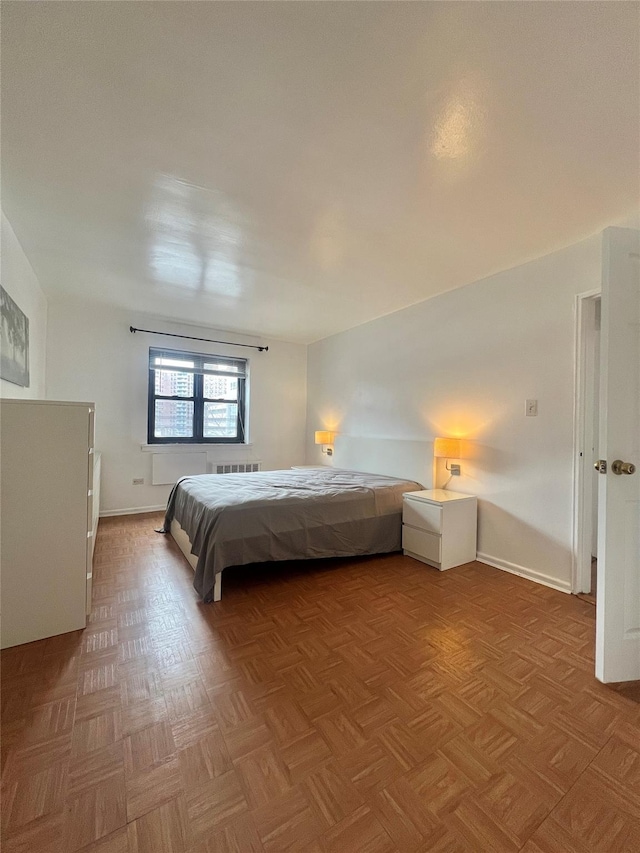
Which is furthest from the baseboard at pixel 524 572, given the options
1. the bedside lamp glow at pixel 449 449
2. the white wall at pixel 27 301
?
the white wall at pixel 27 301

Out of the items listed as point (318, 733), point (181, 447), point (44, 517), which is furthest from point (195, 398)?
point (318, 733)

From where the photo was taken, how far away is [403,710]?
1333mm

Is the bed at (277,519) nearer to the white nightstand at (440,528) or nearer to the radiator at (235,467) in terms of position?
the white nightstand at (440,528)

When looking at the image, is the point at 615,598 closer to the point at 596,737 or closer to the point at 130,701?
the point at 596,737

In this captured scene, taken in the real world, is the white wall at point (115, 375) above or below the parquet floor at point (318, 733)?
above

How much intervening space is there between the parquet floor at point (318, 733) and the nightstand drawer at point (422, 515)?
704 millimetres

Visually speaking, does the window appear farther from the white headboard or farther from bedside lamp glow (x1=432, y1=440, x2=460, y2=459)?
bedside lamp glow (x1=432, y1=440, x2=460, y2=459)

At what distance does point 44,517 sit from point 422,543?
255 centimetres

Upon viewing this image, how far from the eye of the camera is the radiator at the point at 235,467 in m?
4.74

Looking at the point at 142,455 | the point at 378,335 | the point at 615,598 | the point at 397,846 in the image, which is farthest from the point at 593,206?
the point at 142,455

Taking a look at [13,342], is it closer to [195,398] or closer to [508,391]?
[195,398]

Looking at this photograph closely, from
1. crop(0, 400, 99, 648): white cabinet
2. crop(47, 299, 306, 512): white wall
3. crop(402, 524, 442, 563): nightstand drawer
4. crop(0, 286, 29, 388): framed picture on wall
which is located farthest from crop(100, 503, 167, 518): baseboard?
crop(402, 524, 442, 563): nightstand drawer

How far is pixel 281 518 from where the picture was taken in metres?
2.51

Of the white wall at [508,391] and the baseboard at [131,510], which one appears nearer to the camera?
the white wall at [508,391]
